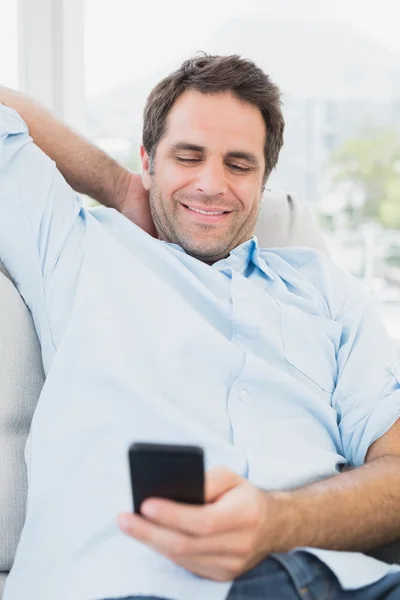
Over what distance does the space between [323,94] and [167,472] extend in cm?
330

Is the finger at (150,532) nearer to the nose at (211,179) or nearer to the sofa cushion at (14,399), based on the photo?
the sofa cushion at (14,399)

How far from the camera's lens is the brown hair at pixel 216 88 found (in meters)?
1.56

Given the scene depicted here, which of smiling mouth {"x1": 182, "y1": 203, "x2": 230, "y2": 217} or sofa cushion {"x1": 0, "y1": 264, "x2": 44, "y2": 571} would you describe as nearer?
sofa cushion {"x1": 0, "y1": 264, "x2": 44, "y2": 571}

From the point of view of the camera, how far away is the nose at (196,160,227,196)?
59.7 inches

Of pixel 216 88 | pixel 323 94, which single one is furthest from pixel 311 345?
pixel 323 94

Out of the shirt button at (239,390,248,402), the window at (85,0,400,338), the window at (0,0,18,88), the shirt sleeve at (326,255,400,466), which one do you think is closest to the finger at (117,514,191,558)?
the shirt button at (239,390,248,402)

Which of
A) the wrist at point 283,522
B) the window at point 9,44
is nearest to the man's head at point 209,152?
the wrist at point 283,522

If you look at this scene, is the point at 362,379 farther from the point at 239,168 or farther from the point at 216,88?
the point at 216,88

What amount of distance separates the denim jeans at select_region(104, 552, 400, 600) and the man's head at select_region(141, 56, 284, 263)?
0.70 meters

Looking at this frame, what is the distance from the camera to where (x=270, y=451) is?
4.24ft

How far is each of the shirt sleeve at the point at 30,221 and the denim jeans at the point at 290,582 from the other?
0.57 m

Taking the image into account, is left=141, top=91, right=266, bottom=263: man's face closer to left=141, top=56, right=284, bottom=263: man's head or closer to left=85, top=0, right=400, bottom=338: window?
left=141, top=56, right=284, bottom=263: man's head

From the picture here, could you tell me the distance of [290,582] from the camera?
1.05 meters

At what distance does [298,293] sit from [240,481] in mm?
667
